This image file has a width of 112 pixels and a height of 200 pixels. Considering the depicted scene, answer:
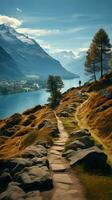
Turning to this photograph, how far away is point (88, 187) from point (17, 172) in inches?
234

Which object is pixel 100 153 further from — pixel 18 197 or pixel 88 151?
pixel 18 197

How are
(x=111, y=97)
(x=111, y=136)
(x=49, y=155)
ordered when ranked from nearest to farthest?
(x=49, y=155)
(x=111, y=136)
(x=111, y=97)

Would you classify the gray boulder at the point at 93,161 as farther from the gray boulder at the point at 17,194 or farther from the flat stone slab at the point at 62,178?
the gray boulder at the point at 17,194

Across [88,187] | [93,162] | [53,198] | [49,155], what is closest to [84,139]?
[49,155]

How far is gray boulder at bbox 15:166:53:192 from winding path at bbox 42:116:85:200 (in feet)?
2.35

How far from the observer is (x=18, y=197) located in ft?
77.0

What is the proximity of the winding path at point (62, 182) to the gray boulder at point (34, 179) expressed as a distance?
2.35 ft

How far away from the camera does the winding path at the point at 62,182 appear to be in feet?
79.4

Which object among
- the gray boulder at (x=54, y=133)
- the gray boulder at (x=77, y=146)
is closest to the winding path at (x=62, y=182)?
the gray boulder at (x=77, y=146)

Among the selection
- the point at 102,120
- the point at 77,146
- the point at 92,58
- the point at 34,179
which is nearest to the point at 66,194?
the point at 34,179

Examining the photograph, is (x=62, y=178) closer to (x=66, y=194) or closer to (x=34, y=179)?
(x=34, y=179)

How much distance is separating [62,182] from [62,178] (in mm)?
883

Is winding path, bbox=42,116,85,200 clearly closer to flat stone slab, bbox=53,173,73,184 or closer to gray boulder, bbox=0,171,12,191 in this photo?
flat stone slab, bbox=53,173,73,184

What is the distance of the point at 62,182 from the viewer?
26812 millimetres
